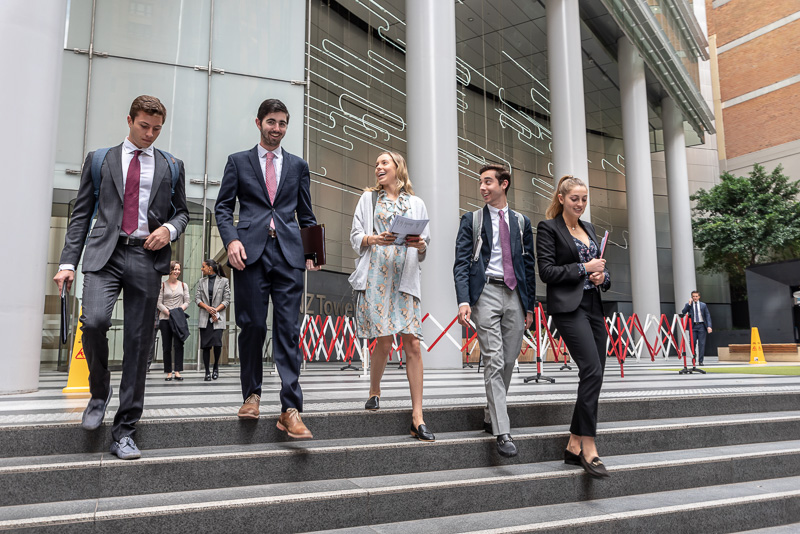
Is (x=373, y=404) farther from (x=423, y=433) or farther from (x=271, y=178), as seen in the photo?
(x=271, y=178)

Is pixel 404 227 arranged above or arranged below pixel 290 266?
above

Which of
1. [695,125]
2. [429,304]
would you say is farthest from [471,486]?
[695,125]

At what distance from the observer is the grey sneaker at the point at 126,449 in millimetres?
3291

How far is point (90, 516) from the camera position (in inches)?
110

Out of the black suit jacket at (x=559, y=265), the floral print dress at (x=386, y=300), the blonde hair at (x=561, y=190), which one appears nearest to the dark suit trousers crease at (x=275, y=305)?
the floral print dress at (x=386, y=300)

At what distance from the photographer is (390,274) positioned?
427 centimetres

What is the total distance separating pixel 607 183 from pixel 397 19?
18.0 meters

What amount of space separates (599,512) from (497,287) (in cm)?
156

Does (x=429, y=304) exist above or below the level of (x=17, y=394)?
above

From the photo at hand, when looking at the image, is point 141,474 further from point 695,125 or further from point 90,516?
point 695,125

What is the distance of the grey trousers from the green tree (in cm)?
2854

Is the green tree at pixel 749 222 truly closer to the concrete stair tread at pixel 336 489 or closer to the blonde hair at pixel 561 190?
the concrete stair tread at pixel 336 489

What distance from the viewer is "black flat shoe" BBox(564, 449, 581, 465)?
13.4 feet

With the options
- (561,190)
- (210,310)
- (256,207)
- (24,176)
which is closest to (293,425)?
(256,207)
